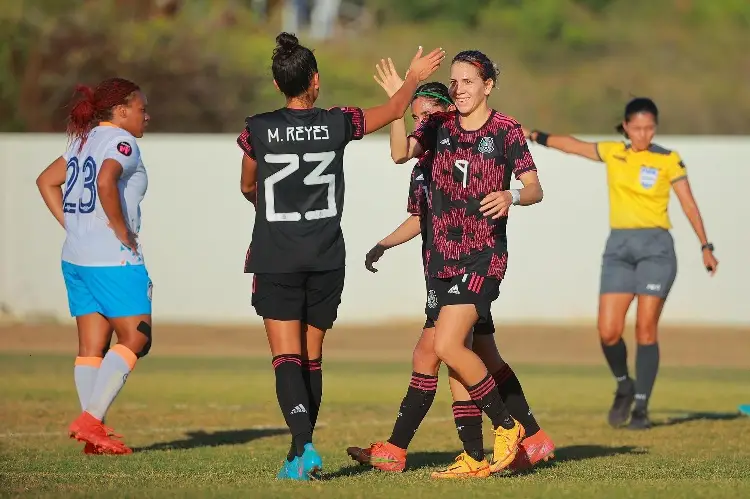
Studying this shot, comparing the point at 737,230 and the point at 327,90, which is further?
the point at 327,90

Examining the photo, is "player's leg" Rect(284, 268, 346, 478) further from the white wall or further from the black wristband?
the white wall

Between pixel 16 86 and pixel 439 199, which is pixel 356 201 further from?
pixel 439 199

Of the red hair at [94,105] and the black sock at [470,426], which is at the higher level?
the red hair at [94,105]

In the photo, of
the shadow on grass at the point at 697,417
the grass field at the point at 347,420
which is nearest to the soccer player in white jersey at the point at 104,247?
the grass field at the point at 347,420

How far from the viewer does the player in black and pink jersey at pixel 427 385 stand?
716 cm

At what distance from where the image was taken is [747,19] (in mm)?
31359

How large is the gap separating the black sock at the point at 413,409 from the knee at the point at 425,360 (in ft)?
0.10

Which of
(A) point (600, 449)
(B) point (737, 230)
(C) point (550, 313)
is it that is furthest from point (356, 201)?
(A) point (600, 449)

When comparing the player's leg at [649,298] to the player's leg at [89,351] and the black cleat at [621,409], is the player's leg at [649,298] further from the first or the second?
the player's leg at [89,351]

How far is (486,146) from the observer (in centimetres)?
698

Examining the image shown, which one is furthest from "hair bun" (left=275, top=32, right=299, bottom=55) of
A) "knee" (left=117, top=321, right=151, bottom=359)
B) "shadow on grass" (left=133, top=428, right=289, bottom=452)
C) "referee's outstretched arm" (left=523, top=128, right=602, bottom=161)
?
"shadow on grass" (left=133, top=428, right=289, bottom=452)

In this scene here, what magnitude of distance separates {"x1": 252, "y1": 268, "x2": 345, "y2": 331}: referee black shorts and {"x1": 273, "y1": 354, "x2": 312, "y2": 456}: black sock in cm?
22

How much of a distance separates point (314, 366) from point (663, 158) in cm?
422

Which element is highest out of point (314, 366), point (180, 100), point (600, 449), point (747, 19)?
point (747, 19)
